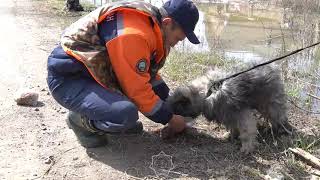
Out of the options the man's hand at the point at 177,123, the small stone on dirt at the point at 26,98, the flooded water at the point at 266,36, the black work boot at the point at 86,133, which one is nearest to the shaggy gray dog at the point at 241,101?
the man's hand at the point at 177,123

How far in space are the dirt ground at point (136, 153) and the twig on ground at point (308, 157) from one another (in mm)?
55

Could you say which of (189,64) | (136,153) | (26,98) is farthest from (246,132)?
(189,64)

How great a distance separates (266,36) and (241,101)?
604cm

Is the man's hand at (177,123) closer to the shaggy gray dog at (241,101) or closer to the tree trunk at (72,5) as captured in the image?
the shaggy gray dog at (241,101)

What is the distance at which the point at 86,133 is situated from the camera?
13.4 ft

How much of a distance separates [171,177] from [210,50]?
429 centimetres

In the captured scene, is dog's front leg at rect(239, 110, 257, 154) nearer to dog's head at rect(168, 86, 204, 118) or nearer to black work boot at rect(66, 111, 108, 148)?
dog's head at rect(168, 86, 204, 118)

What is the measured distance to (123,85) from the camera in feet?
12.3

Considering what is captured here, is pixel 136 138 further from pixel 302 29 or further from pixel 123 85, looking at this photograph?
pixel 302 29

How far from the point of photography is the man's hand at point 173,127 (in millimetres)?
4045

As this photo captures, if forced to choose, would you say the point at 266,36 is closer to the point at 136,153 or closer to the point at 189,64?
the point at 189,64

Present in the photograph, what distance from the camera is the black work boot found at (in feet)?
13.2

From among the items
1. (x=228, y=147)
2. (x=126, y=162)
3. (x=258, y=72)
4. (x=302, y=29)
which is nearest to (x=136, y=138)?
(x=126, y=162)

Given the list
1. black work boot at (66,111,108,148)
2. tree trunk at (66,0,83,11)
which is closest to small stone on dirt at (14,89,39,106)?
black work boot at (66,111,108,148)
